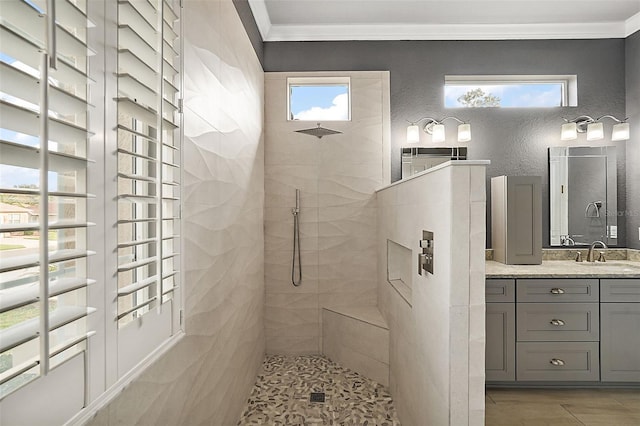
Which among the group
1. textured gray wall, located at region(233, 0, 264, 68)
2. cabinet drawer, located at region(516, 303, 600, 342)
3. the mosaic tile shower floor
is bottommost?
the mosaic tile shower floor

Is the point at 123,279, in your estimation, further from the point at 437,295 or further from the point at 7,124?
the point at 437,295

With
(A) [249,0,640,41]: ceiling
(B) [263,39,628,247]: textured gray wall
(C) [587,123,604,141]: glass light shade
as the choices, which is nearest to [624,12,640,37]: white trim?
(A) [249,0,640,41]: ceiling

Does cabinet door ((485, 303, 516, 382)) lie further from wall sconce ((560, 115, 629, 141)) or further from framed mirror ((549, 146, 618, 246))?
wall sconce ((560, 115, 629, 141))

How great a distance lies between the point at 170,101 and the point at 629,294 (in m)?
3.33

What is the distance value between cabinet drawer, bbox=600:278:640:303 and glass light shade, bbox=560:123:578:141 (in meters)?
1.37

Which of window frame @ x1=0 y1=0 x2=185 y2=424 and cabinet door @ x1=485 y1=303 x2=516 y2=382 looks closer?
window frame @ x1=0 y1=0 x2=185 y2=424

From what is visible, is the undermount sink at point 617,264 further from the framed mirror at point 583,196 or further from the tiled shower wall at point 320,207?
the tiled shower wall at point 320,207

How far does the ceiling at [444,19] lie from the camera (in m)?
3.62

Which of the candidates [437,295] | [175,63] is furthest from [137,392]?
[437,295]

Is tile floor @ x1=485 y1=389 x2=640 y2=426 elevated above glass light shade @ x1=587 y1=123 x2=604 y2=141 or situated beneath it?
situated beneath

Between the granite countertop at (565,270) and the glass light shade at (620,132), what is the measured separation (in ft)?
3.58

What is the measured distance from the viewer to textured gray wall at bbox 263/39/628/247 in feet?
13.1

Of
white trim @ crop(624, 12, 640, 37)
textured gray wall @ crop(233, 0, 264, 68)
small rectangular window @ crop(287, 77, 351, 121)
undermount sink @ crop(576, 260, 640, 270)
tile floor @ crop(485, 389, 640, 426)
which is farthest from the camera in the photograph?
small rectangular window @ crop(287, 77, 351, 121)

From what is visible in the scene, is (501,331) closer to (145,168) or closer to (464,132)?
(464,132)
